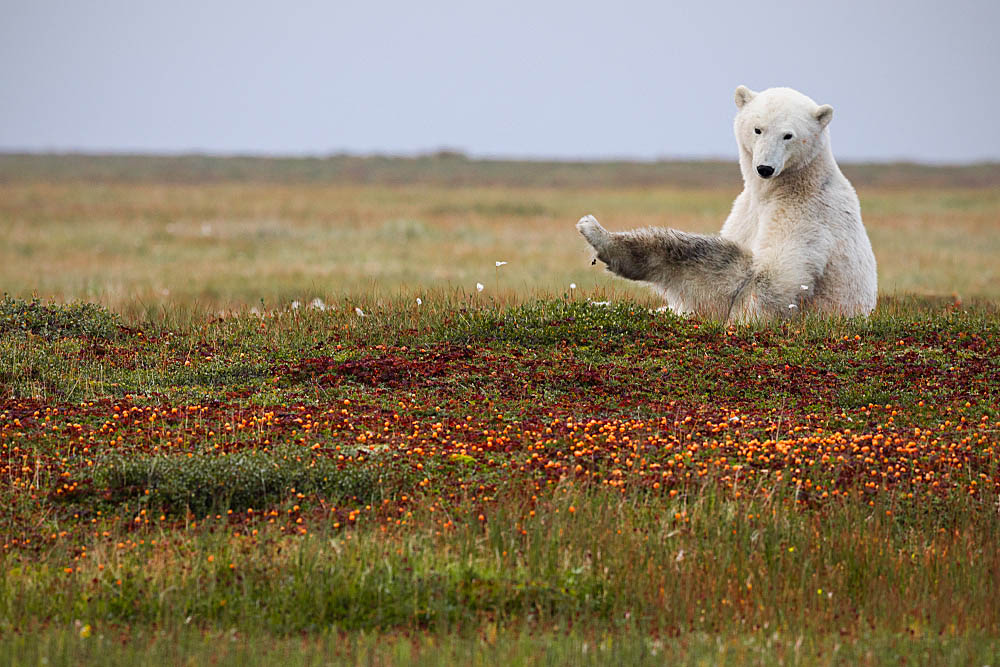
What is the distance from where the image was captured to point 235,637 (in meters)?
5.79

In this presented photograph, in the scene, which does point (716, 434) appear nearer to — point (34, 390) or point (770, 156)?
point (770, 156)

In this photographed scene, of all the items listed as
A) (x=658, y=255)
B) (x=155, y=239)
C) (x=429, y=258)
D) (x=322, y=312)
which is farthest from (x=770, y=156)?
(x=155, y=239)

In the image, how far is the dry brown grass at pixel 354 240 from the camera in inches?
919

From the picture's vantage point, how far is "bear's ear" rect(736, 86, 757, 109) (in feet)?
40.2

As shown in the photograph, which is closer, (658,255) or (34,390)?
(34,390)

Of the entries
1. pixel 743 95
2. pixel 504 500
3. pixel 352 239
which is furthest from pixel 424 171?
pixel 504 500

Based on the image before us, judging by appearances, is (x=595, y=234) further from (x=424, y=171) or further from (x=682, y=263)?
(x=424, y=171)

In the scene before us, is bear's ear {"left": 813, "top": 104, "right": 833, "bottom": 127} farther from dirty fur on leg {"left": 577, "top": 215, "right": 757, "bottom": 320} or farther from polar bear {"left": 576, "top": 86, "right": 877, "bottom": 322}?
dirty fur on leg {"left": 577, "top": 215, "right": 757, "bottom": 320}

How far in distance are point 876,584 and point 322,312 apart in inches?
304

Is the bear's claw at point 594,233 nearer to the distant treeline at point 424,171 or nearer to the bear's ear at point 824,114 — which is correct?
the bear's ear at point 824,114

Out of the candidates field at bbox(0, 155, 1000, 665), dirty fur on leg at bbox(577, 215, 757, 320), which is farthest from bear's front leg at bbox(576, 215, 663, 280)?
field at bbox(0, 155, 1000, 665)

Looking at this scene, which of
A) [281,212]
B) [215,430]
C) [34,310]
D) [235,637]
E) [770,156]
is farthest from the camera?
[281,212]

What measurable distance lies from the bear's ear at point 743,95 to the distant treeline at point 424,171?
66038 mm

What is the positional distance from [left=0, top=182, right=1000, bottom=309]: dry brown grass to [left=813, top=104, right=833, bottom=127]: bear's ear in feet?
9.43
